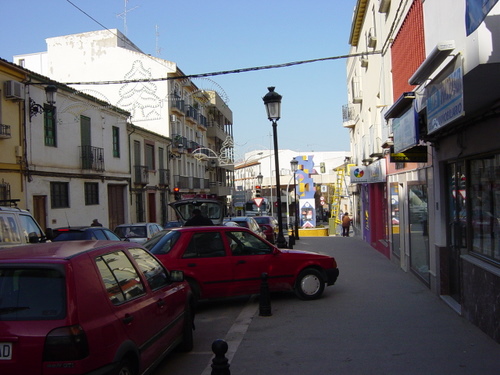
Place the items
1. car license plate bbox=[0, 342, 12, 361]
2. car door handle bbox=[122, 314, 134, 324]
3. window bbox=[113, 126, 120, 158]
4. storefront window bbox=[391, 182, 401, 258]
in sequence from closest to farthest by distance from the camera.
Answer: car license plate bbox=[0, 342, 12, 361], car door handle bbox=[122, 314, 134, 324], storefront window bbox=[391, 182, 401, 258], window bbox=[113, 126, 120, 158]

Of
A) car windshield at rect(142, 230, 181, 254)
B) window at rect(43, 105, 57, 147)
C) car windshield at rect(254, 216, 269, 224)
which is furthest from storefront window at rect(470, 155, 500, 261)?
car windshield at rect(254, 216, 269, 224)

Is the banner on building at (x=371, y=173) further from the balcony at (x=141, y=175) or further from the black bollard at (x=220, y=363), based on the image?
the balcony at (x=141, y=175)

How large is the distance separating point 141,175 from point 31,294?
88.4 ft

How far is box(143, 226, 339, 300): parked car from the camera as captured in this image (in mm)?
8867

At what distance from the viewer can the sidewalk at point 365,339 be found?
5.69 metres

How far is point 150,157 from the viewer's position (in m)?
33.2

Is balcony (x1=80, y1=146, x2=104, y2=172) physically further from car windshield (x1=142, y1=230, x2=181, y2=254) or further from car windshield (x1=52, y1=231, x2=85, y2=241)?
car windshield (x1=142, y1=230, x2=181, y2=254)

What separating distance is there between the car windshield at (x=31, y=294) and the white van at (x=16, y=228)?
4.84 meters

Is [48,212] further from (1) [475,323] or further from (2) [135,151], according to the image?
(1) [475,323]

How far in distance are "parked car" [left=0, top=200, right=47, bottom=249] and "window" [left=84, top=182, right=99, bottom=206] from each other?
572 inches

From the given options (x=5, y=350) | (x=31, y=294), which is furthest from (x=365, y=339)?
(x=5, y=350)

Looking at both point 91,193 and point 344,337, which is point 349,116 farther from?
point 344,337

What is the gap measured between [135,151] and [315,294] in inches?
887

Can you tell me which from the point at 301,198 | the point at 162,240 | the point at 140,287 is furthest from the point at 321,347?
the point at 301,198
